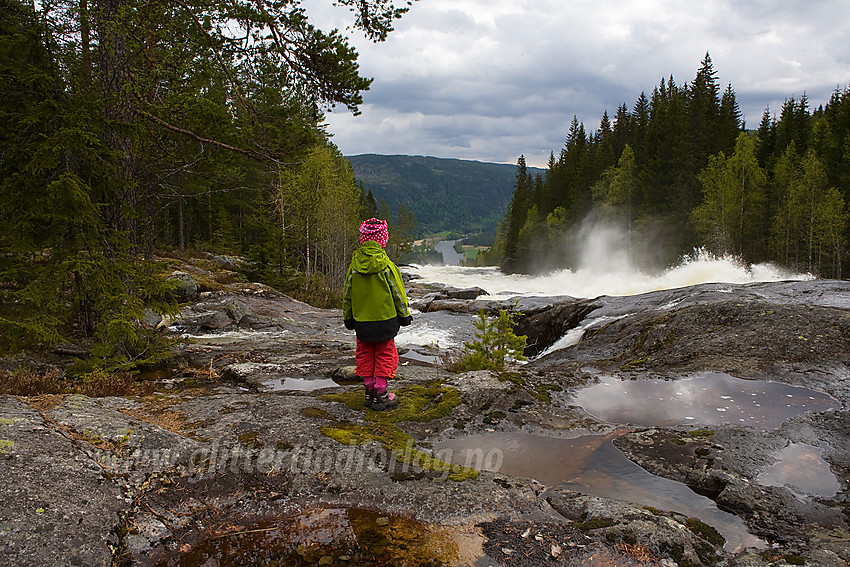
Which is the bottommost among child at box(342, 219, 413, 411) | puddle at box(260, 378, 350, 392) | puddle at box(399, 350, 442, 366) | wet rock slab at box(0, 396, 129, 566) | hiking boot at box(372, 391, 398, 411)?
puddle at box(399, 350, 442, 366)

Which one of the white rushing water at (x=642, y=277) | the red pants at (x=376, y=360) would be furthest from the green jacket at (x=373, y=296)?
the white rushing water at (x=642, y=277)

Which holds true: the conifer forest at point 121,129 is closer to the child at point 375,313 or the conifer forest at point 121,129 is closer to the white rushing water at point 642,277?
the child at point 375,313

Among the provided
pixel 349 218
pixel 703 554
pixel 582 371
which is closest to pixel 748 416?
pixel 582 371

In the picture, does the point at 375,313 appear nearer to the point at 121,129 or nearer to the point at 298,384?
the point at 298,384

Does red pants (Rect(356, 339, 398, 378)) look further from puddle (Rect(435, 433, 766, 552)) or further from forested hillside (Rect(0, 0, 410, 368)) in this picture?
forested hillside (Rect(0, 0, 410, 368))

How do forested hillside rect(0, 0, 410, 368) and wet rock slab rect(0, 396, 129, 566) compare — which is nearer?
wet rock slab rect(0, 396, 129, 566)

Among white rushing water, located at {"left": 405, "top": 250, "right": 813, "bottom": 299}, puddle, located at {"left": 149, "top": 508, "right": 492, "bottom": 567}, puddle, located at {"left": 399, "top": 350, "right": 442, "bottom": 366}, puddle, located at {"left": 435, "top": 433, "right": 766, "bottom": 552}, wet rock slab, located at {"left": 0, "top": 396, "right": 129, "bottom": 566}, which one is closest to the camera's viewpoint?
wet rock slab, located at {"left": 0, "top": 396, "right": 129, "bottom": 566}

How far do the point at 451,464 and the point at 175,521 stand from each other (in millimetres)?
2113

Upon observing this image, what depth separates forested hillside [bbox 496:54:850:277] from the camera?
34.3m

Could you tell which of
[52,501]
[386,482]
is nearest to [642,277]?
[386,482]

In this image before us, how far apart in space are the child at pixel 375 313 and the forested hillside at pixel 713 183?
3869 cm

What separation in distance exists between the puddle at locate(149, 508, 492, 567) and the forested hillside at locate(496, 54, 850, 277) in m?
40.4

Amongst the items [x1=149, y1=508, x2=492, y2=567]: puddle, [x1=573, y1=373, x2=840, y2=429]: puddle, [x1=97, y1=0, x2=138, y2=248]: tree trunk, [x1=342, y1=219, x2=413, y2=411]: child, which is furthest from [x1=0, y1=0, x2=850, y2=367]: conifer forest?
[x1=573, y1=373, x2=840, y2=429]: puddle

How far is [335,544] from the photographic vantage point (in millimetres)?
2852
